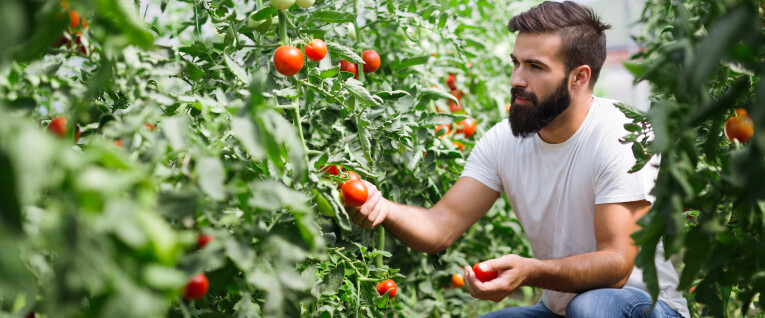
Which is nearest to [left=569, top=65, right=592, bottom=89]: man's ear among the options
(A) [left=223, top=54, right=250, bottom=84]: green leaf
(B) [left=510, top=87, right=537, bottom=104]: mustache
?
(B) [left=510, top=87, right=537, bottom=104]: mustache

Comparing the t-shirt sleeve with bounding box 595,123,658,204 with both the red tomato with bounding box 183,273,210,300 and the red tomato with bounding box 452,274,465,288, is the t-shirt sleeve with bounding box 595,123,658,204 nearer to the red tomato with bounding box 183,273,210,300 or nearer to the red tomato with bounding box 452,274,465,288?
the red tomato with bounding box 452,274,465,288

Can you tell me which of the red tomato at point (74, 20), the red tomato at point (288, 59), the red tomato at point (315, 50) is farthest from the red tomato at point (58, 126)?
the red tomato at point (315, 50)

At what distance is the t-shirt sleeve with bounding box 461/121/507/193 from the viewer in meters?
1.95

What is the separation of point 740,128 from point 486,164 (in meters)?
1.03

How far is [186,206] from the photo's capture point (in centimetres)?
67

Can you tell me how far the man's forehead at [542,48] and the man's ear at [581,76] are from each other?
7 cm

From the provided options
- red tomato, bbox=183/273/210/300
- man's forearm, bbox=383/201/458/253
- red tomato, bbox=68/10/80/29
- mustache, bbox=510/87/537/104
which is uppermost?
red tomato, bbox=68/10/80/29

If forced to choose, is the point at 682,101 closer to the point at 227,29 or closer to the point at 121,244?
the point at 121,244

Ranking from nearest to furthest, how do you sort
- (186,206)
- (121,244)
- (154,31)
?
1. (121,244)
2. (186,206)
3. (154,31)

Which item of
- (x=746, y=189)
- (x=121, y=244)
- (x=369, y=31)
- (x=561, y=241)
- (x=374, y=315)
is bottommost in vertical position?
(x=374, y=315)

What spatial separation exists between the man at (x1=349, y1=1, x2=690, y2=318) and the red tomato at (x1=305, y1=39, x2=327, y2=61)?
0.42 metres

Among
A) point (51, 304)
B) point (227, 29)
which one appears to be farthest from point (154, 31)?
point (51, 304)

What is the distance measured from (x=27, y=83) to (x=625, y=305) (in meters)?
1.38

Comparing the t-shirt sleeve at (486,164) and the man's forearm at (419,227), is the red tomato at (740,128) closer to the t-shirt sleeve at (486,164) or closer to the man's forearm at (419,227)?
the man's forearm at (419,227)
